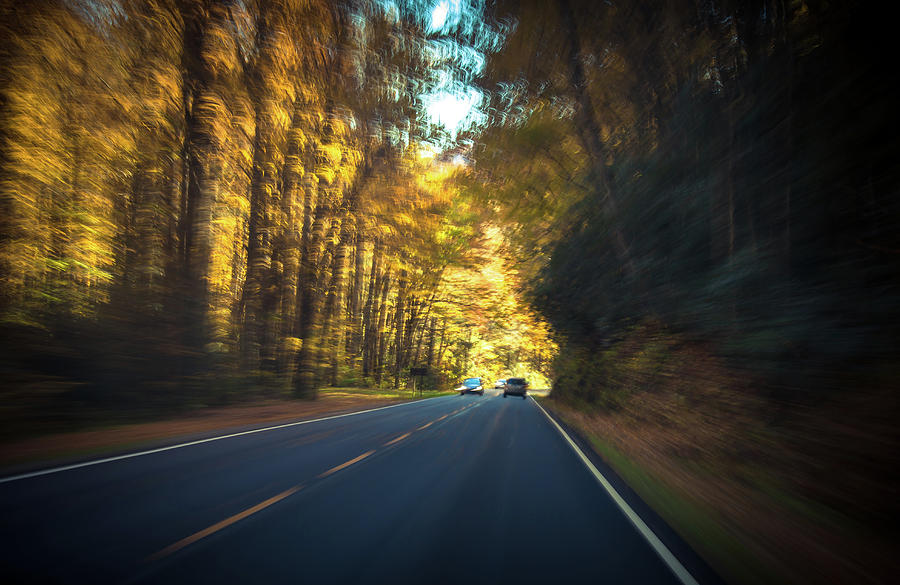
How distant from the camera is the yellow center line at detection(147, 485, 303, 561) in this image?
3426mm

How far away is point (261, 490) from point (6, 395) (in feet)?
21.3

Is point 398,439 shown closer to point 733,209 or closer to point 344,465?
point 344,465

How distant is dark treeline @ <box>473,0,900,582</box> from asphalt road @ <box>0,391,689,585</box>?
165 cm

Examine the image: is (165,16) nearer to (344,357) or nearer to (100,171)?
(100,171)

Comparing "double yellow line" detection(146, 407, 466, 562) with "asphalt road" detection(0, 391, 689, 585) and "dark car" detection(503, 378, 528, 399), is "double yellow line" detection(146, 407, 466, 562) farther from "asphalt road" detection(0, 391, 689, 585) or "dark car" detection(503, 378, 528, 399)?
"dark car" detection(503, 378, 528, 399)

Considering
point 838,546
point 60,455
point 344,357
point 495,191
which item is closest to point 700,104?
point 495,191

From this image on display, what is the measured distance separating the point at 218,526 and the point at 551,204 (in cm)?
1135

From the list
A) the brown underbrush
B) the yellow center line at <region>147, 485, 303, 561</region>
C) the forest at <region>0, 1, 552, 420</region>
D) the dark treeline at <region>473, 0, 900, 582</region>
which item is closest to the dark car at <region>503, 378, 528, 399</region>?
the forest at <region>0, 1, 552, 420</region>

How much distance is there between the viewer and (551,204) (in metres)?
13.0

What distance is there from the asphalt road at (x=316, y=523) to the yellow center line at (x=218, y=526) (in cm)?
2

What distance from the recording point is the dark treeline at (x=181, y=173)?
10.4m

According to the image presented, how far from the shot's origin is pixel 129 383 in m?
10.8

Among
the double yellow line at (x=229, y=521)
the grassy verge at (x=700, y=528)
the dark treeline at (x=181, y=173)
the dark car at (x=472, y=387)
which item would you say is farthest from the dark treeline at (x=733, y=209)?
the dark car at (x=472, y=387)

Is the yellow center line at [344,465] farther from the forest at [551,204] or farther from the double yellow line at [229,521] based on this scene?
the forest at [551,204]
